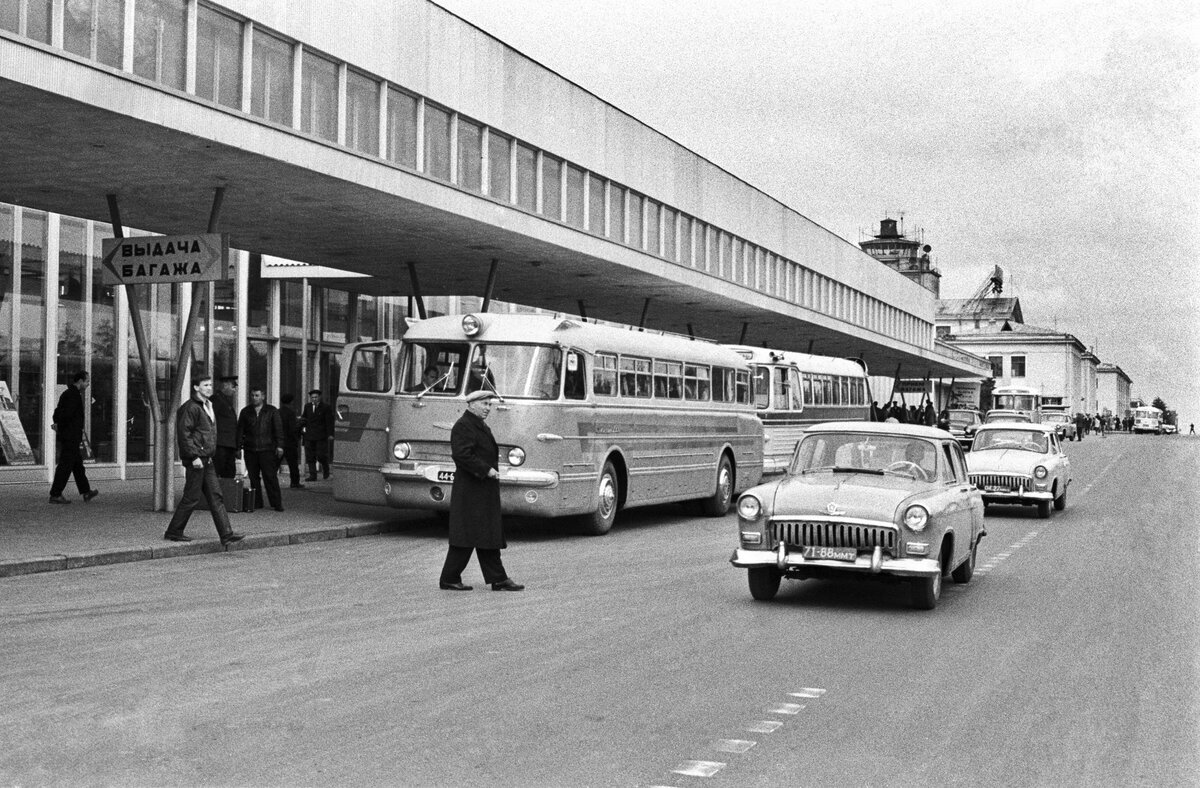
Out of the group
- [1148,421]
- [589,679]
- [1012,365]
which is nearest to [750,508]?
[589,679]

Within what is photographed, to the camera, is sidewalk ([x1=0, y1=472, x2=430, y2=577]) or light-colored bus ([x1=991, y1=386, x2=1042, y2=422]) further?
light-colored bus ([x1=991, y1=386, x2=1042, y2=422])

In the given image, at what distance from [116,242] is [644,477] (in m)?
8.21

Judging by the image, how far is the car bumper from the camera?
10.8 m

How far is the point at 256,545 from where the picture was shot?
16.0 metres

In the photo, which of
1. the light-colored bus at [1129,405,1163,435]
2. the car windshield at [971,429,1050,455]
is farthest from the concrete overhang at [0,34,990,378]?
the light-colored bus at [1129,405,1163,435]

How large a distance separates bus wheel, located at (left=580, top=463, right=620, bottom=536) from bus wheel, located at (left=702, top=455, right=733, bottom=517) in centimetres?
368

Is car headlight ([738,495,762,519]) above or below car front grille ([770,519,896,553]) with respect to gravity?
above

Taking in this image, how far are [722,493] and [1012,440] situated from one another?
18.0ft

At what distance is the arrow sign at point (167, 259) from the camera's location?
17250 millimetres

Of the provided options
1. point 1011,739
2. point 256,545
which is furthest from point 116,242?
point 1011,739

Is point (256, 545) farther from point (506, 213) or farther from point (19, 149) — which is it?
point (506, 213)

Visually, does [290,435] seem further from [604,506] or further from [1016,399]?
[1016,399]

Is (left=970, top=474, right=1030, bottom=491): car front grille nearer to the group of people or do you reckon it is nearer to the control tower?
the group of people

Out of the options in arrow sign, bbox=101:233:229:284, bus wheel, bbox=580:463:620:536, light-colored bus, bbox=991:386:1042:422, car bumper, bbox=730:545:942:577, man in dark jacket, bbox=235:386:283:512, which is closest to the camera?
car bumper, bbox=730:545:942:577
